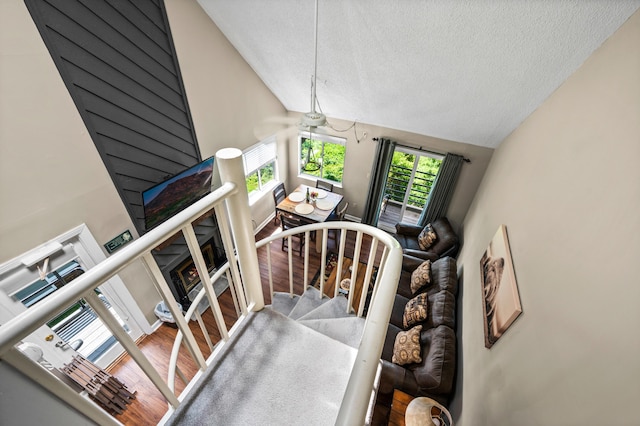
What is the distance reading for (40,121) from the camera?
190cm

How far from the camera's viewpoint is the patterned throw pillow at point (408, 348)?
2.53m

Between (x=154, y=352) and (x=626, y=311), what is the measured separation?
13.8ft

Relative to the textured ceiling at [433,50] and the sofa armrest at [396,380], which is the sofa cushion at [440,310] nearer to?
the sofa armrest at [396,380]

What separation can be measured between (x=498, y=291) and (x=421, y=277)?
1.48 m

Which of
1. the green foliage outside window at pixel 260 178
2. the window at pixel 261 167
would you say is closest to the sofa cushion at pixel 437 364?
the window at pixel 261 167

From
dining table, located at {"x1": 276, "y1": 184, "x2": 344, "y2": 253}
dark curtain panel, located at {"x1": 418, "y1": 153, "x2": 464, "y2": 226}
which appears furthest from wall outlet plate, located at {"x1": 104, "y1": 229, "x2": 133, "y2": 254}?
dark curtain panel, located at {"x1": 418, "y1": 153, "x2": 464, "y2": 226}

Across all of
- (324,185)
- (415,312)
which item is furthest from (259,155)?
(415,312)

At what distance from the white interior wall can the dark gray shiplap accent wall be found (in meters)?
3.57

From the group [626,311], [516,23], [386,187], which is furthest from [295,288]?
[516,23]

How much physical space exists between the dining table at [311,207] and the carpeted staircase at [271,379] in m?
2.99

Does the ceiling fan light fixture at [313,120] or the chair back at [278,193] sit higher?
the ceiling fan light fixture at [313,120]

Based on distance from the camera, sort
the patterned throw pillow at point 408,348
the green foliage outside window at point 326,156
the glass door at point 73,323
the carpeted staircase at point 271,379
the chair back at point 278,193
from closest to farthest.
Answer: the carpeted staircase at point 271,379
the glass door at point 73,323
the patterned throw pillow at point 408,348
the chair back at point 278,193
the green foliage outside window at point 326,156

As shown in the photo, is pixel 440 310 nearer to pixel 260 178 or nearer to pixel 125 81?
pixel 260 178

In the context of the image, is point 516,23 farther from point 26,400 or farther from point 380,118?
point 26,400
